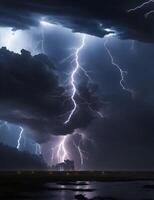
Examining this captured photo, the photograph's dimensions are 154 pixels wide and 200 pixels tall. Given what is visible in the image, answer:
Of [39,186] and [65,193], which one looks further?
[39,186]

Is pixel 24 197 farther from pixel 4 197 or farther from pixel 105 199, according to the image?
pixel 105 199

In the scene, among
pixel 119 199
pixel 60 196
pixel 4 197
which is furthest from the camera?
pixel 60 196

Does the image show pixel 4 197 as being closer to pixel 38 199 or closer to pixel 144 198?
pixel 38 199

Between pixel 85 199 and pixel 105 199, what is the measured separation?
1743 millimetres

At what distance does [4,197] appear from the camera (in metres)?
35.1

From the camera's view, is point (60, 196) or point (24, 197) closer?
point (24, 197)

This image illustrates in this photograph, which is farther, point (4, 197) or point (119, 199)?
point (119, 199)

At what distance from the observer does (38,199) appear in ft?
120

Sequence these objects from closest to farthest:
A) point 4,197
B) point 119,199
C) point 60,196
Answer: point 4,197, point 119,199, point 60,196

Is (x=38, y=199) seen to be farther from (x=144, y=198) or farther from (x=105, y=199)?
(x=144, y=198)

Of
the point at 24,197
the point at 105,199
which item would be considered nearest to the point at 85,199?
the point at 105,199

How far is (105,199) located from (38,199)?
Answer: 5.23 m

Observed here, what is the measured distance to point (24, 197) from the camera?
36.7 m

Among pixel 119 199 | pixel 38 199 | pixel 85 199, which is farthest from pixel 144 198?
pixel 38 199
